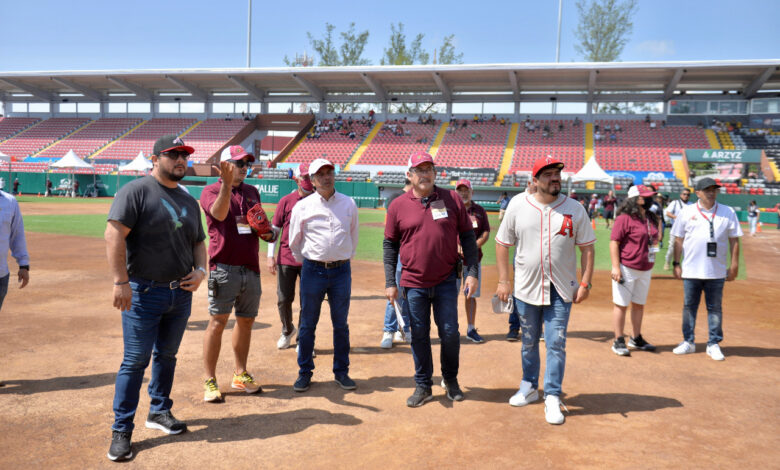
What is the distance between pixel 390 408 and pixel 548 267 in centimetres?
189

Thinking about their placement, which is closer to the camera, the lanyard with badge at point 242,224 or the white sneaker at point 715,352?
the lanyard with badge at point 242,224

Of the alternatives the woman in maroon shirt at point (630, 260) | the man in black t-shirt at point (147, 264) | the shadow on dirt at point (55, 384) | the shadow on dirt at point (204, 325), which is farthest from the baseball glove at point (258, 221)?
the woman in maroon shirt at point (630, 260)

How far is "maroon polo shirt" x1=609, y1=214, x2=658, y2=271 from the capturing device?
660 centimetres

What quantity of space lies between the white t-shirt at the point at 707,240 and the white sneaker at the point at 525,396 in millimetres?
2992

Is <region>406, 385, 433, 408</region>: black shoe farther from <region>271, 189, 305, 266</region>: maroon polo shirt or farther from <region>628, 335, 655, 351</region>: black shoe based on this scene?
<region>628, 335, 655, 351</region>: black shoe

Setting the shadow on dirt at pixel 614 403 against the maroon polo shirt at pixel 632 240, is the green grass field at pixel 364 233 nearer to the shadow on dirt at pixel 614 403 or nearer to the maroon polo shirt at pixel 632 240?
the maroon polo shirt at pixel 632 240

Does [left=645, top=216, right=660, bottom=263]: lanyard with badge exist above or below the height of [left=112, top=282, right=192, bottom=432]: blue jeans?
above

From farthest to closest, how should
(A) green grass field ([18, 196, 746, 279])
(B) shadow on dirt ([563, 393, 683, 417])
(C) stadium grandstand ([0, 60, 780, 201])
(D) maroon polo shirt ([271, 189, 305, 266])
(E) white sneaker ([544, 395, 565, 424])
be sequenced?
(C) stadium grandstand ([0, 60, 780, 201])
(A) green grass field ([18, 196, 746, 279])
(D) maroon polo shirt ([271, 189, 305, 266])
(B) shadow on dirt ([563, 393, 683, 417])
(E) white sneaker ([544, 395, 565, 424])

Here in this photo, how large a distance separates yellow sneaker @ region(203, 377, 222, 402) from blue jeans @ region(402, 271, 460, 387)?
181 centimetres

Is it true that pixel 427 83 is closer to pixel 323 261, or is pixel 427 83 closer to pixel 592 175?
pixel 592 175

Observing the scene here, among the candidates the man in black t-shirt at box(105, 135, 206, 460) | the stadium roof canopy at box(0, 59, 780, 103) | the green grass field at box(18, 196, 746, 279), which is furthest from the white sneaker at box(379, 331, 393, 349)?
the stadium roof canopy at box(0, 59, 780, 103)

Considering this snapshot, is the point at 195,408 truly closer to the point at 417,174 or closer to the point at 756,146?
the point at 417,174

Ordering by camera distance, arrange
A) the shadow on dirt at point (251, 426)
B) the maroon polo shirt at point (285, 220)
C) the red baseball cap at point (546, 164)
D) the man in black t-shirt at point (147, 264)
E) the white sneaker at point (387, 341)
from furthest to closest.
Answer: the white sneaker at point (387, 341) → the maroon polo shirt at point (285, 220) → the red baseball cap at point (546, 164) → the shadow on dirt at point (251, 426) → the man in black t-shirt at point (147, 264)

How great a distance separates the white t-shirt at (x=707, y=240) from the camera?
655 cm
